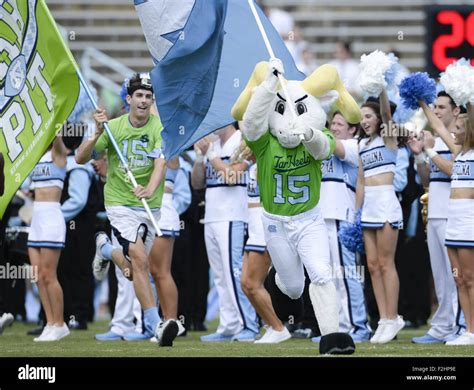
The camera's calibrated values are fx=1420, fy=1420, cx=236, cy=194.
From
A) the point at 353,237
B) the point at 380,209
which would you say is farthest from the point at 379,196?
the point at 353,237

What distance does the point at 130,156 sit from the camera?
1310 centimetres

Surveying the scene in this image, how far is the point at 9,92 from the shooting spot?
1245 cm

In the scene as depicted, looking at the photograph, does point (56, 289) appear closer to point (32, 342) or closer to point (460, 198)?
point (32, 342)

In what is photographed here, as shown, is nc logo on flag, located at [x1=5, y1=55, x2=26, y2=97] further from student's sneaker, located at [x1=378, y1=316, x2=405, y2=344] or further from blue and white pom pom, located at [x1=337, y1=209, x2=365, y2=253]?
student's sneaker, located at [x1=378, y1=316, x2=405, y2=344]

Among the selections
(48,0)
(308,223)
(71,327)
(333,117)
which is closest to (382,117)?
(333,117)

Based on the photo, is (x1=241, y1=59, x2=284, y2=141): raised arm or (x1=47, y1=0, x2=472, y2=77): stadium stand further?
(x1=47, y1=0, x2=472, y2=77): stadium stand

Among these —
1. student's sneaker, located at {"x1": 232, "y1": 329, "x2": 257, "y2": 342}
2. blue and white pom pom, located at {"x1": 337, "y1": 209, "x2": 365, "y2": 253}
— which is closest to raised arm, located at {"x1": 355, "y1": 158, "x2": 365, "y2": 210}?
blue and white pom pom, located at {"x1": 337, "y1": 209, "x2": 365, "y2": 253}

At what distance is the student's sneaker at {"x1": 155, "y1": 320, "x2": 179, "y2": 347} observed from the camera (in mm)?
12219

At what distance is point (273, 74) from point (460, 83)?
2.29m

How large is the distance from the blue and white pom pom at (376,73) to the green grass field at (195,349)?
2284 millimetres

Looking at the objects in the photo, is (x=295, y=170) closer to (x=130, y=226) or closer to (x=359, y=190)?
(x=130, y=226)

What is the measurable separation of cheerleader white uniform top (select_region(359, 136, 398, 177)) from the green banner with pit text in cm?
280

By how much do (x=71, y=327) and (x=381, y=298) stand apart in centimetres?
451
